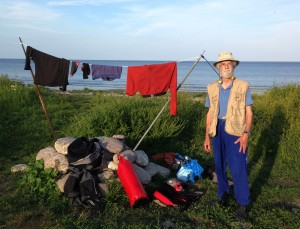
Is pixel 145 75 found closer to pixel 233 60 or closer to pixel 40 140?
pixel 233 60

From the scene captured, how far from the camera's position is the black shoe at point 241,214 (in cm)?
506

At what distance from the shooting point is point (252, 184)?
264 inches

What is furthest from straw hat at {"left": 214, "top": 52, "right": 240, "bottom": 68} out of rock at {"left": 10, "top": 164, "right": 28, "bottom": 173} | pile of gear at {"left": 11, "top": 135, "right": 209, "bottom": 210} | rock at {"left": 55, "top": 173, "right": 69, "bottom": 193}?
rock at {"left": 10, "top": 164, "right": 28, "bottom": 173}

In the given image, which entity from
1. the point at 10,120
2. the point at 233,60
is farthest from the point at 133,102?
the point at 233,60

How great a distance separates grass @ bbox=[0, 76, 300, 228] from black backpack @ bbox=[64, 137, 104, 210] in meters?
0.16

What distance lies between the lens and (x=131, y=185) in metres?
5.52

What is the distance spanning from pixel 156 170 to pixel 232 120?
2522 mm

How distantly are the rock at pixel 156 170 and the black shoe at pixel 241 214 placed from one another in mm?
2132

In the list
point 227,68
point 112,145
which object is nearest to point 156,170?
point 112,145

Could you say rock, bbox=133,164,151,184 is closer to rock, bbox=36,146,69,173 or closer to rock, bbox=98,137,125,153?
rock, bbox=98,137,125,153

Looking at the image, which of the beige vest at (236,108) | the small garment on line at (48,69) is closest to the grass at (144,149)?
the beige vest at (236,108)

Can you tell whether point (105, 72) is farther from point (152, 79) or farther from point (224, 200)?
point (224, 200)

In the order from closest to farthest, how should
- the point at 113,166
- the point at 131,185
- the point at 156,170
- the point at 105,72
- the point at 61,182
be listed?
the point at 131,185, the point at 61,182, the point at 113,166, the point at 156,170, the point at 105,72

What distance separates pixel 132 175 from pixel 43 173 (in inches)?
62.9
